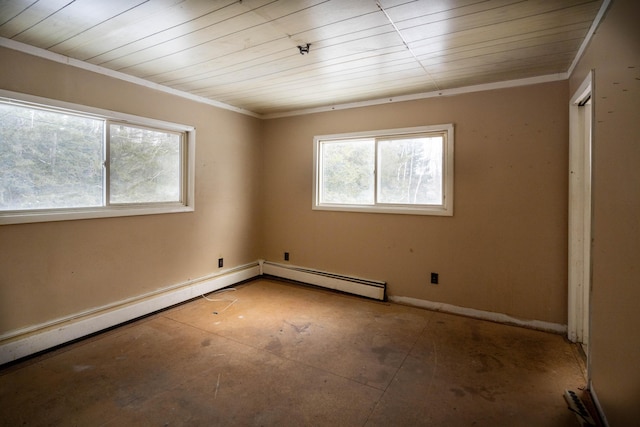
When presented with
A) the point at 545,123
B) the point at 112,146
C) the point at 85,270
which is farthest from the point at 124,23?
the point at 545,123

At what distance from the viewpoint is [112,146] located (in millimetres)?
2859

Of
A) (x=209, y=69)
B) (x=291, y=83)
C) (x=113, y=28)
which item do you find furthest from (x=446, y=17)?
(x=113, y=28)

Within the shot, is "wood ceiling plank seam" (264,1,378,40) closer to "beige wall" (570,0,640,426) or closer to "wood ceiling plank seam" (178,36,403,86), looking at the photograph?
"wood ceiling plank seam" (178,36,403,86)

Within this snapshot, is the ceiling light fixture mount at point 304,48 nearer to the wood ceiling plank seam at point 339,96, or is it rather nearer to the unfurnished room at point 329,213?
the unfurnished room at point 329,213

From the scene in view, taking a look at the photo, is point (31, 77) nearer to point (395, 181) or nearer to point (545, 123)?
point (395, 181)

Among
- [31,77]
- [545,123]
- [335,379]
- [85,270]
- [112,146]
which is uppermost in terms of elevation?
[31,77]

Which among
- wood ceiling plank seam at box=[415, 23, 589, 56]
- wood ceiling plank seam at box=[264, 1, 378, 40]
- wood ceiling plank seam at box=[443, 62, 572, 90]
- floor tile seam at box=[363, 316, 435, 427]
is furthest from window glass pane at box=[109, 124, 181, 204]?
wood ceiling plank seam at box=[443, 62, 572, 90]

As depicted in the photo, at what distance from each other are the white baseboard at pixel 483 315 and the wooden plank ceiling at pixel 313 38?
2.31 metres

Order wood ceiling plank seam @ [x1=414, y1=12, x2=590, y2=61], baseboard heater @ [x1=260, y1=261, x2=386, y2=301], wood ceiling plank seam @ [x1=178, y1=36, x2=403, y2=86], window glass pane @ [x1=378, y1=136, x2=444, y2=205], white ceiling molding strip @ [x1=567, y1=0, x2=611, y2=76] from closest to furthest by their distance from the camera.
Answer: white ceiling molding strip @ [x1=567, y1=0, x2=611, y2=76] < wood ceiling plank seam @ [x1=414, y1=12, x2=590, y2=61] < wood ceiling plank seam @ [x1=178, y1=36, x2=403, y2=86] < window glass pane @ [x1=378, y1=136, x2=444, y2=205] < baseboard heater @ [x1=260, y1=261, x2=386, y2=301]

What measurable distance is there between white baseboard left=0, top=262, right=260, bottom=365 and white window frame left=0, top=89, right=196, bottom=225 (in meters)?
0.85

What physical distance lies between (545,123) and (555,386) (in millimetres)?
2190

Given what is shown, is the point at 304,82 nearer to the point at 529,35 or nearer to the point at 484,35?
the point at 484,35

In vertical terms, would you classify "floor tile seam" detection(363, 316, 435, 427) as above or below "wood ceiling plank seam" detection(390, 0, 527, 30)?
below

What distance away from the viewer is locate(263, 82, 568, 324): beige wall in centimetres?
282
